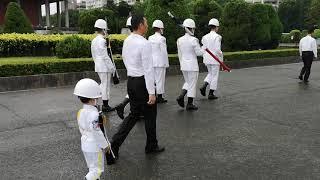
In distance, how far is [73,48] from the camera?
14672 mm

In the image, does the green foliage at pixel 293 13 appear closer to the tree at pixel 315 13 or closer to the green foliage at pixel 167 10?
the tree at pixel 315 13

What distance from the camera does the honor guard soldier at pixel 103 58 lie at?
7.96 m

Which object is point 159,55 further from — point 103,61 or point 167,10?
point 167,10

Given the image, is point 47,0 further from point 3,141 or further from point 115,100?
point 3,141

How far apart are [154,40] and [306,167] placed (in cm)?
449

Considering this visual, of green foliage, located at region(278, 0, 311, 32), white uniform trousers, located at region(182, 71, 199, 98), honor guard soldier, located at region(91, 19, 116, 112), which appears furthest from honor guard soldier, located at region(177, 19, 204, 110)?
green foliage, located at region(278, 0, 311, 32)

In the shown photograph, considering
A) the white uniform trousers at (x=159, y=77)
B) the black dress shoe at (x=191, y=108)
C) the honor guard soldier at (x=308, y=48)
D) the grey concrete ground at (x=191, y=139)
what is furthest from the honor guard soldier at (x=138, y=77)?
the honor guard soldier at (x=308, y=48)

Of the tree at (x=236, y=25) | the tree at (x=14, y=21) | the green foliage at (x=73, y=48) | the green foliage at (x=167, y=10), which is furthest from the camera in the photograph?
the tree at (x=14, y=21)

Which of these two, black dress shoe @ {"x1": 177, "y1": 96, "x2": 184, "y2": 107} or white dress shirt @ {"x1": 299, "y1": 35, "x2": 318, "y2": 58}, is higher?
white dress shirt @ {"x1": 299, "y1": 35, "x2": 318, "y2": 58}

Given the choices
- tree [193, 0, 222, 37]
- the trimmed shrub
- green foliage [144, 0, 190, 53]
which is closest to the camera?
green foliage [144, 0, 190, 53]

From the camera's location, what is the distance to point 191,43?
27.2 feet

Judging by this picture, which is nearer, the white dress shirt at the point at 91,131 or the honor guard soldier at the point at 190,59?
the white dress shirt at the point at 91,131

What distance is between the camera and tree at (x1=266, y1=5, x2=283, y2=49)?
2238 cm

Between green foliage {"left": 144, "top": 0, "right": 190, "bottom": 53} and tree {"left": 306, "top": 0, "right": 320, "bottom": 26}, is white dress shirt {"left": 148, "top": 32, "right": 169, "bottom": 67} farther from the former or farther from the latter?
tree {"left": 306, "top": 0, "right": 320, "bottom": 26}
